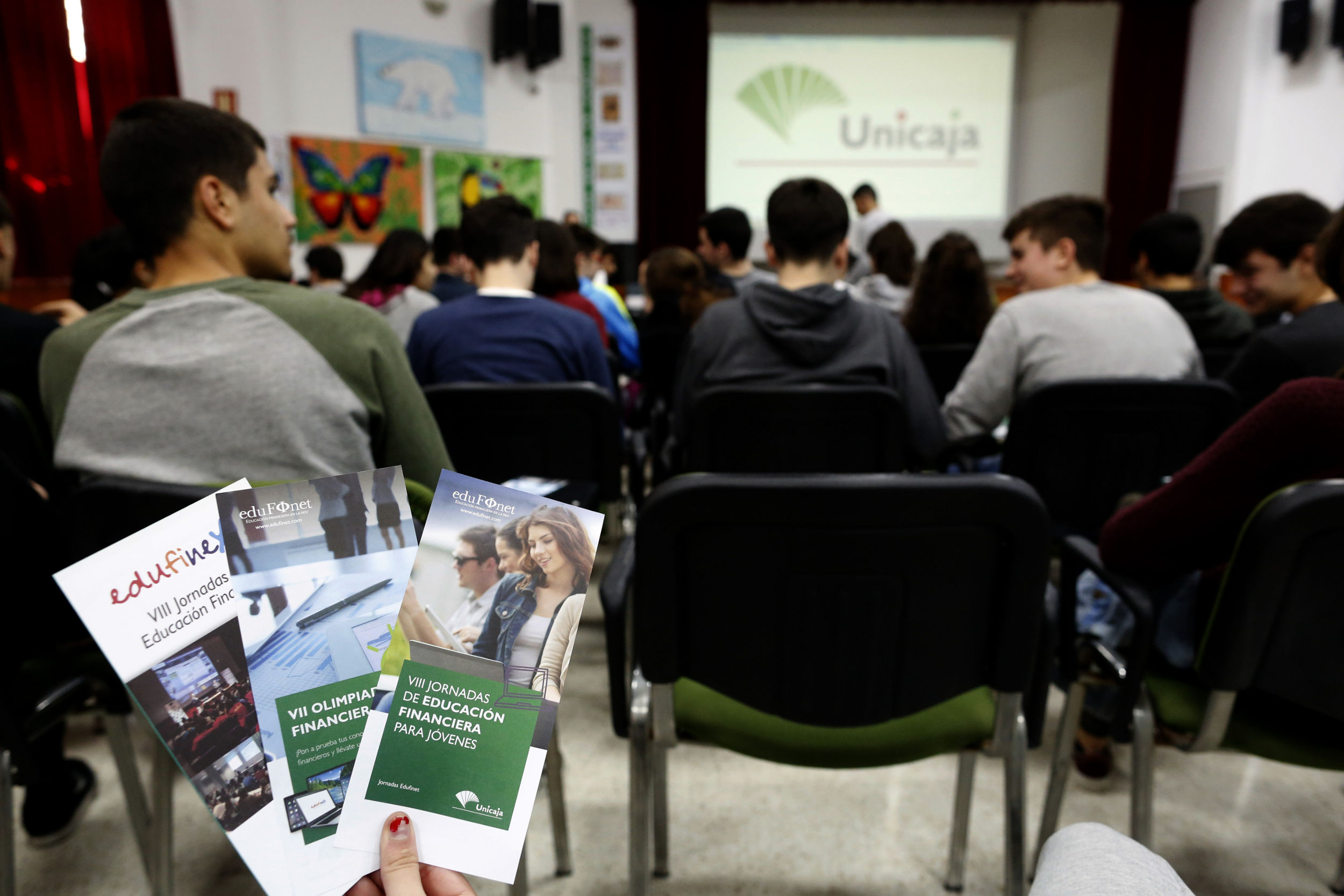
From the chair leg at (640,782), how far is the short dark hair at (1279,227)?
192cm

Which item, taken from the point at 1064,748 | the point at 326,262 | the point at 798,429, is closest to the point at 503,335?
the point at 798,429

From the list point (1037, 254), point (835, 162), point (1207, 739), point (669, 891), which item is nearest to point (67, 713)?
point (669, 891)

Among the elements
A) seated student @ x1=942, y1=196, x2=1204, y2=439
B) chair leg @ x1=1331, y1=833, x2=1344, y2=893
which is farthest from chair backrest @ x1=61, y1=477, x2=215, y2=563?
chair leg @ x1=1331, y1=833, x2=1344, y2=893

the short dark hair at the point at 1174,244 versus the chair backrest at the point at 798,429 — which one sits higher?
the short dark hair at the point at 1174,244

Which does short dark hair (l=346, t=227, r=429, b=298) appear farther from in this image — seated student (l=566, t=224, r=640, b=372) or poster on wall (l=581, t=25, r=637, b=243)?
poster on wall (l=581, t=25, r=637, b=243)

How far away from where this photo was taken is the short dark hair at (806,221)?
200cm

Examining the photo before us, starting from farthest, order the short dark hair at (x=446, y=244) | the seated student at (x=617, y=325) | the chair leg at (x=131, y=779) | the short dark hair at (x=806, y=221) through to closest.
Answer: the short dark hair at (x=446, y=244)
the seated student at (x=617, y=325)
the short dark hair at (x=806, y=221)
the chair leg at (x=131, y=779)

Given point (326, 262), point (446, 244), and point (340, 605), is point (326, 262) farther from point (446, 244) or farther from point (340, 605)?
point (340, 605)

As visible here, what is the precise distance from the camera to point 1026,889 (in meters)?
1.20

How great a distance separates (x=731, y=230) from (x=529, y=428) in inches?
79.2

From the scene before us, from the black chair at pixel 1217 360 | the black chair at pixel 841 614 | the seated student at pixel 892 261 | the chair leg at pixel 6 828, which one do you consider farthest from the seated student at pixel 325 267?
the black chair at pixel 1217 360

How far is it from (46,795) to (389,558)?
1630 mm

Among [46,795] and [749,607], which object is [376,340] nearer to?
[749,607]

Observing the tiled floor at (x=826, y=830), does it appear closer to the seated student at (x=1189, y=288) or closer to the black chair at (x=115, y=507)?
the black chair at (x=115, y=507)
